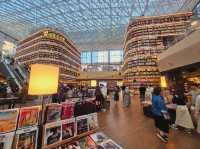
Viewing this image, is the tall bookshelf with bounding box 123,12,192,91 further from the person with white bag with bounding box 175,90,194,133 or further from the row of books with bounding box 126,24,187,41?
the person with white bag with bounding box 175,90,194,133

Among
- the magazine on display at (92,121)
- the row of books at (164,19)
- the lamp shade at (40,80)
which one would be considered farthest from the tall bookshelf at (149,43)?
the lamp shade at (40,80)

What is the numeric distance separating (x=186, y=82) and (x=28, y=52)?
25.5 m

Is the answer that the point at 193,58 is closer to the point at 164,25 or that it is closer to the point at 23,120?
the point at 23,120

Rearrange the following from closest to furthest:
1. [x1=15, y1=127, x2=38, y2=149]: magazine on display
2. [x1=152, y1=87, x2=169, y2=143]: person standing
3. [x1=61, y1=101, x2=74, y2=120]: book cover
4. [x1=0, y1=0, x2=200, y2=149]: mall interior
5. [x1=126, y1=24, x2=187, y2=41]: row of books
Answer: [x1=15, y1=127, x2=38, y2=149]: magazine on display → [x1=0, y1=0, x2=200, y2=149]: mall interior → [x1=61, y1=101, x2=74, y2=120]: book cover → [x1=152, y1=87, x2=169, y2=143]: person standing → [x1=126, y1=24, x2=187, y2=41]: row of books

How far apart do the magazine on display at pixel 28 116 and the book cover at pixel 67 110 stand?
31cm

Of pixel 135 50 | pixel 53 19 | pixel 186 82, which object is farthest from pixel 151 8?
pixel 53 19

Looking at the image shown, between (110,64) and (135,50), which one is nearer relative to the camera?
(135,50)

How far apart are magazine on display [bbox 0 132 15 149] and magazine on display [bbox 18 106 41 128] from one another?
12 cm

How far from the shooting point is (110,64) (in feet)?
138

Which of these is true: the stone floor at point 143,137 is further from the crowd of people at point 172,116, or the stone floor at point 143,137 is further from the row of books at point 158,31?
the row of books at point 158,31

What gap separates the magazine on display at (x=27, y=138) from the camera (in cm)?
140

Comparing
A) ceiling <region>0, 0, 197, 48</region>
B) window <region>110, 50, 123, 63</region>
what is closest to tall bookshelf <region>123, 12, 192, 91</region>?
ceiling <region>0, 0, 197, 48</region>

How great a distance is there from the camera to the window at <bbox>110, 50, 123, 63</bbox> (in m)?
42.2

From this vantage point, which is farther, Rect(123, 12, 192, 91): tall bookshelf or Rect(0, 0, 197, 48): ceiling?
Rect(0, 0, 197, 48): ceiling
